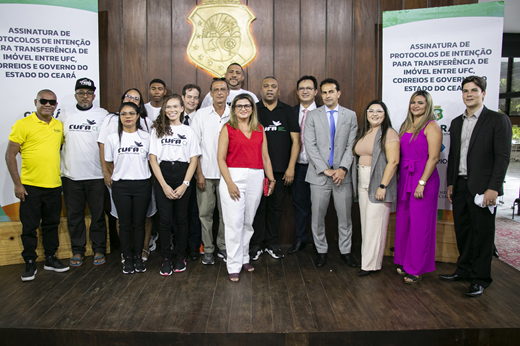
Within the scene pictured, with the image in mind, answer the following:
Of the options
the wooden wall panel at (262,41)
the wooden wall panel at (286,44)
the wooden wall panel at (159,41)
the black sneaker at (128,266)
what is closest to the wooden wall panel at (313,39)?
the wooden wall panel at (286,44)

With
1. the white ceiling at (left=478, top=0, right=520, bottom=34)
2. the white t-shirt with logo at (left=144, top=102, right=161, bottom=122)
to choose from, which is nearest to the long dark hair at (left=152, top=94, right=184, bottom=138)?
the white t-shirt with logo at (left=144, top=102, right=161, bottom=122)

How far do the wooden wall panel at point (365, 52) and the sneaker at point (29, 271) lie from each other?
3.43m

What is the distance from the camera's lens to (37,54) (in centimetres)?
333

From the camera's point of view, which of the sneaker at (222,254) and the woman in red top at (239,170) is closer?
the woman in red top at (239,170)

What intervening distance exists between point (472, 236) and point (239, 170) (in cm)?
198

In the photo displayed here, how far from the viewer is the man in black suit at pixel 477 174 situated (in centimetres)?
252

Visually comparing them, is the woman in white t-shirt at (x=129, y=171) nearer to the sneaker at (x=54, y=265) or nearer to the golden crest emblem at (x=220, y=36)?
the sneaker at (x=54, y=265)

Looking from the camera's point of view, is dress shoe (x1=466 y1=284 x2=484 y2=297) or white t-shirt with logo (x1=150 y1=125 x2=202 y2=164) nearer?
dress shoe (x1=466 y1=284 x2=484 y2=297)

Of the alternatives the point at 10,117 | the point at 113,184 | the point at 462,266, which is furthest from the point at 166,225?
the point at 462,266

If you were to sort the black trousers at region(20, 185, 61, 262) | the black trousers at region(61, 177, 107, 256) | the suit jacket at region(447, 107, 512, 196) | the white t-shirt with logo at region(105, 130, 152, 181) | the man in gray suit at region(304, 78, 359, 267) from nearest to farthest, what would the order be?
the suit jacket at region(447, 107, 512, 196) < the white t-shirt with logo at region(105, 130, 152, 181) < the black trousers at region(20, 185, 61, 262) < the man in gray suit at region(304, 78, 359, 267) < the black trousers at region(61, 177, 107, 256)

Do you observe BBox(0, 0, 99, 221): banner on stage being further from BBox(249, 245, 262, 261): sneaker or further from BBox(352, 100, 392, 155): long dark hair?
BBox(352, 100, 392, 155): long dark hair

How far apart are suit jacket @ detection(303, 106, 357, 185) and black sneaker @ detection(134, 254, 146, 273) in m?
1.67

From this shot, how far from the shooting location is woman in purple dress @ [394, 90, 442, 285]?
2730mm

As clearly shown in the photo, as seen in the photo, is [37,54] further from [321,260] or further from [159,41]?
[321,260]
